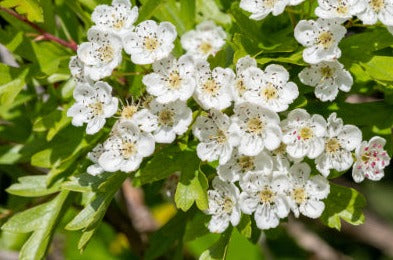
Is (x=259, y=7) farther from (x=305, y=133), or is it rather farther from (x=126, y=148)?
(x=126, y=148)

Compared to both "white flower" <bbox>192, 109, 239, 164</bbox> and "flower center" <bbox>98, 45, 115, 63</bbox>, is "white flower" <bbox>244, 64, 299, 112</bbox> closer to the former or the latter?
"white flower" <bbox>192, 109, 239, 164</bbox>

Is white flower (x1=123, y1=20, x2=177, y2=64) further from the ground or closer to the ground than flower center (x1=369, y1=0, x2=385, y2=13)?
further from the ground

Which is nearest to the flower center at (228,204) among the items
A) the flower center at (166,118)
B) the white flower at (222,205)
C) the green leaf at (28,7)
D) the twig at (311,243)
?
the white flower at (222,205)

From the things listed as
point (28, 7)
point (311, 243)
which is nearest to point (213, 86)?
point (28, 7)

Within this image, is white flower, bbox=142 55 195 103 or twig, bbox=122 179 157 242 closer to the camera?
white flower, bbox=142 55 195 103

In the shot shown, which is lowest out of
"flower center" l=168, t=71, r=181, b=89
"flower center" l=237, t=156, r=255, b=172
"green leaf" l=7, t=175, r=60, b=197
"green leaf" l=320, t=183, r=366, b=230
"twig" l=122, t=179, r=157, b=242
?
"twig" l=122, t=179, r=157, b=242

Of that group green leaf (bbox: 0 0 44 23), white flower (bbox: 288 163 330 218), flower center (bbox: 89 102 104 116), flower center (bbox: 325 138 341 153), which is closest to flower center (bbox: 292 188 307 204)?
white flower (bbox: 288 163 330 218)

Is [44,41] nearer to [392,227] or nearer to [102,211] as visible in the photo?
[102,211]

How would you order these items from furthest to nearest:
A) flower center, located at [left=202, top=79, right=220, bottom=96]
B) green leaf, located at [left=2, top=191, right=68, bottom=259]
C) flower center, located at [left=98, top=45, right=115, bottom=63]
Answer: green leaf, located at [left=2, top=191, right=68, bottom=259] < flower center, located at [left=98, top=45, right=115, bottom=63] < flower center, located at [left=202, top=79, right=220, bottom=96]
